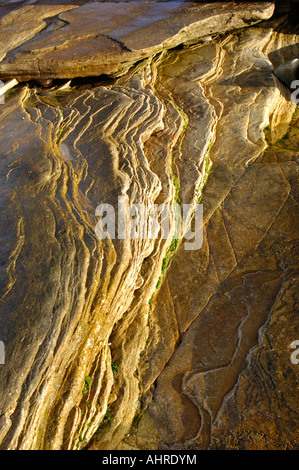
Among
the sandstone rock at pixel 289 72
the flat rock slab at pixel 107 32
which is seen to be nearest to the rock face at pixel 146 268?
the flat rock slab at pixel 107 32

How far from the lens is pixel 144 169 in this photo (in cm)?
637

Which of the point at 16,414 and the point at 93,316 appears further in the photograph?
the point at 93,316

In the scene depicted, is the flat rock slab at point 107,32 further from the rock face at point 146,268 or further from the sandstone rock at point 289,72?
the sandstone rock at point 289,72

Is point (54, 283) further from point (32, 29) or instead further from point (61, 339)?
point (32, 29)

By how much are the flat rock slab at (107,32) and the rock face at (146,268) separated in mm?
84

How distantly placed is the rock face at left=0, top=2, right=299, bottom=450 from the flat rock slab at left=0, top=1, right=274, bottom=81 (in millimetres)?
84

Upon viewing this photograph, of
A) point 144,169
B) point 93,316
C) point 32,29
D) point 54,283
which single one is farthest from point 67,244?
point 32,29

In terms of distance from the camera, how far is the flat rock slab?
8.92 meters

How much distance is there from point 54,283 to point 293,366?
284 cm

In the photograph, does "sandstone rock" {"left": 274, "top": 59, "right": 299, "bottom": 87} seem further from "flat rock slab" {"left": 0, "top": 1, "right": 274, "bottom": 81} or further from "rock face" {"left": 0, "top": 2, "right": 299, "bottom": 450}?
"flat rock slab" {"left": 0, "top": 1, "right": 274, "bottom": 81}

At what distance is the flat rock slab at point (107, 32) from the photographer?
8.92 meters

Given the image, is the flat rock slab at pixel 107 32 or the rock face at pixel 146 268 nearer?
the rock face at pixel 146 268

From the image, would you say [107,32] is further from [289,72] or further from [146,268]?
[146,268]

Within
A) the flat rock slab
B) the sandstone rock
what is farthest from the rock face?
the sandstone rock
